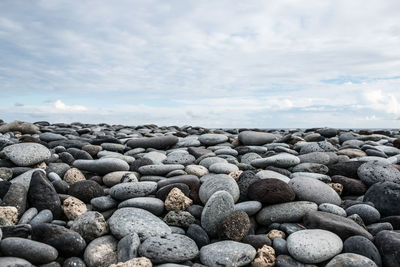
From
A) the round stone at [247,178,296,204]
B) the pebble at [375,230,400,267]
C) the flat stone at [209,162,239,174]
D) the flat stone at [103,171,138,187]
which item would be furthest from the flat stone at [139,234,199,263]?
the pebble at [375,230,400,267]

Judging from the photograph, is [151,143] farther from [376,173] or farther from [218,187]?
[376,173]

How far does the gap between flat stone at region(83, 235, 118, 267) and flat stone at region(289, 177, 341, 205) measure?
7.38ft

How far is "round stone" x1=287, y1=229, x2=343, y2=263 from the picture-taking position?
335cm

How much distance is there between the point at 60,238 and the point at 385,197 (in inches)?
148

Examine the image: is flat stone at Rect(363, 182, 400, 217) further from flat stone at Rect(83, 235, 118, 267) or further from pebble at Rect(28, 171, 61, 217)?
pebble at Rect(28, 171, 61, 217)

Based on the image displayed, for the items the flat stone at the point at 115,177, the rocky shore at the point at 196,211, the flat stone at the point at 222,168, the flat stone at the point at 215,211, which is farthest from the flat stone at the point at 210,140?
the flat stone at the point at 215,211

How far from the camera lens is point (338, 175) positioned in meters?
5.11

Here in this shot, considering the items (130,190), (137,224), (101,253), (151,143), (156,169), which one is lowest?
(101,253)

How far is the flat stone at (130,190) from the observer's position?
4230mm

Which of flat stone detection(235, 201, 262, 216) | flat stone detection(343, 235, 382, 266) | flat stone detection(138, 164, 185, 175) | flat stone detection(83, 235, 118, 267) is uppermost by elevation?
flat stone detection(138, 164, 185, 175)

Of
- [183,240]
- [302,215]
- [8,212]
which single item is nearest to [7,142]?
[8,212]

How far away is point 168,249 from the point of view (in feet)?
10.8

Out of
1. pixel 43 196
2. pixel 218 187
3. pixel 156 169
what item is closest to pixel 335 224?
pixel 218 187

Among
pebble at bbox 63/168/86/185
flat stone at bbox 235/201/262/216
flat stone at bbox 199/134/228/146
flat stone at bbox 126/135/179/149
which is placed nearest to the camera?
flat stone at bbox 235/201/262/216
